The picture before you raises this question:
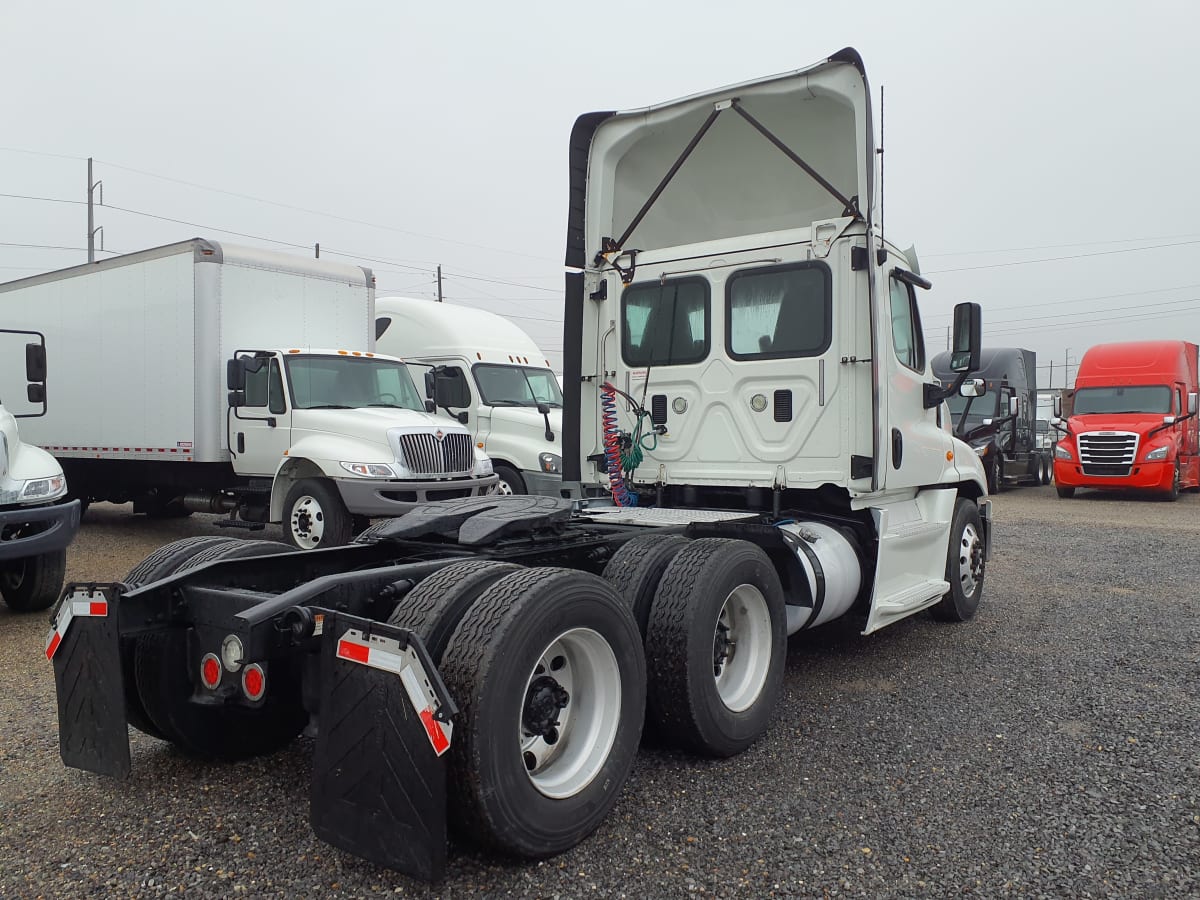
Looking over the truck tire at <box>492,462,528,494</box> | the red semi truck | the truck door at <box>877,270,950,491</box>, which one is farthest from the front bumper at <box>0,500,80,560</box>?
the red semi truck

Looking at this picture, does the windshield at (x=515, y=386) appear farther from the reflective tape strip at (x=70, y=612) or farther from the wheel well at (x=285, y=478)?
the reflective tape strip at (x=70, y=612)

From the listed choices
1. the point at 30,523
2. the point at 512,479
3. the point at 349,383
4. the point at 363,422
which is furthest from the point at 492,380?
the point at 30,523

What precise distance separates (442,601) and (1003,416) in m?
17.3

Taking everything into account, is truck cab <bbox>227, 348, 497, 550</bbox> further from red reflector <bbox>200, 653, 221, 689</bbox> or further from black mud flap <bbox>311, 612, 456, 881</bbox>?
black mud flap <bbox>311, 612, 456, 881</bbox>

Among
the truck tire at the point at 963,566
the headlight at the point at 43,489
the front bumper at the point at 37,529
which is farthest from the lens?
the truck tire at the point at 963,566

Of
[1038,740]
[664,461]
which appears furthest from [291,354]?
[1038,740]

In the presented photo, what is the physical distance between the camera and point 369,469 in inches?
365

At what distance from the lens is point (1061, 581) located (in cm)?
864

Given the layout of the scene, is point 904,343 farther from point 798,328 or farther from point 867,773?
point 867,773

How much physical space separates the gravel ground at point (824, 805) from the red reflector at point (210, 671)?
0.52m

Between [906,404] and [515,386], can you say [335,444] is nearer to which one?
[515,386]

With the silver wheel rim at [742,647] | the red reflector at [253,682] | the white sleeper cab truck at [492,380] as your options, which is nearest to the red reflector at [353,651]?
the red reflector at [253,682]

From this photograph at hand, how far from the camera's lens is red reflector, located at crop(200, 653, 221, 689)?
3221mm

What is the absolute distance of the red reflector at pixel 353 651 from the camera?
277cm
